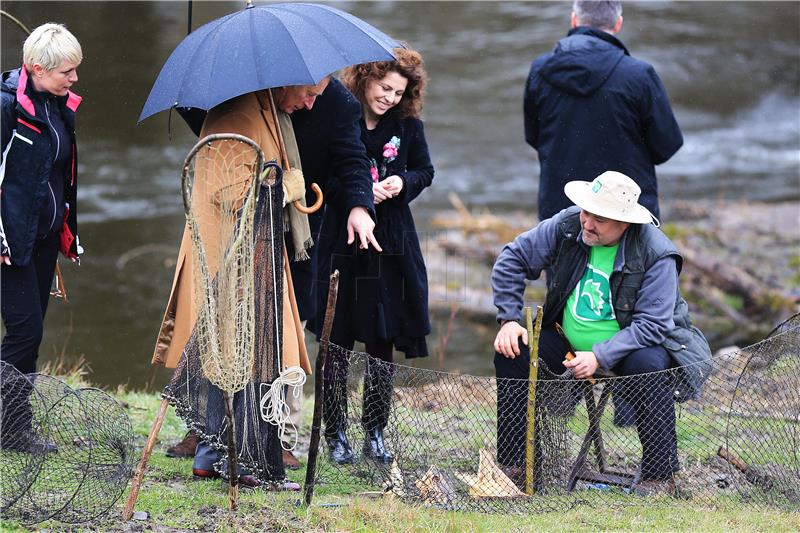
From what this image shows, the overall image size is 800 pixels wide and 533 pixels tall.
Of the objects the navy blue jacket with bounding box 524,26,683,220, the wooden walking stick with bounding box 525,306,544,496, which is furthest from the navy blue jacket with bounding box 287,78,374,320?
the navy blue jacket with bounding box 524,26,683,220

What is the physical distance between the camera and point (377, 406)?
4609mm

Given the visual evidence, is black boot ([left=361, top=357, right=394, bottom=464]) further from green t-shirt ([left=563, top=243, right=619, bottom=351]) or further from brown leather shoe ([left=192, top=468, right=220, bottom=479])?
green t-shirt ([left=563, top=243, right=619, bottom=351])

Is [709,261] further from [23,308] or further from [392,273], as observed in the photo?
[23,308]

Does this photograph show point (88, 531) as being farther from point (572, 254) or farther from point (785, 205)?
point (785, 205)

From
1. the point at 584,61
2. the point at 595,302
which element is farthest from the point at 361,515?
the point at 584,61

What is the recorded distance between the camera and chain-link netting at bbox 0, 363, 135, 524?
3.75 meters

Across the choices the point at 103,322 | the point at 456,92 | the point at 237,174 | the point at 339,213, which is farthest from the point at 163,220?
the point at 237,174

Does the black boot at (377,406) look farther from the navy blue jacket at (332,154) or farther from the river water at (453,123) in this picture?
the river water at (453,123)

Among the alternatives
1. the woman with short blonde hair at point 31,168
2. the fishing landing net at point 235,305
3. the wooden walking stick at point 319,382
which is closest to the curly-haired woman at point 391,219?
the fishing landing net at point 235,305

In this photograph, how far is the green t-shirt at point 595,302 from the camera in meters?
4.41

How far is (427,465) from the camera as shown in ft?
14.6

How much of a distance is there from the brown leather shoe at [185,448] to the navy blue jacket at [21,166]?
107 centimetres

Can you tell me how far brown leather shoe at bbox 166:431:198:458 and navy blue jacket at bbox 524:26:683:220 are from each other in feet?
6.72

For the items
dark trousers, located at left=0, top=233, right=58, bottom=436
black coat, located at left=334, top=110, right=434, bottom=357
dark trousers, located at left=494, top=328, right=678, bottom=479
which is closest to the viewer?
dark trousers, located at left=494, top=328, right=678, bottom=479
